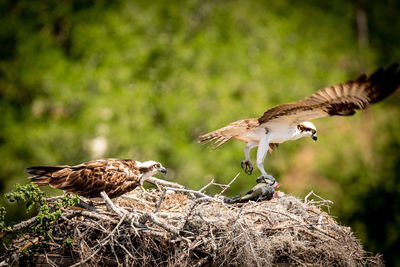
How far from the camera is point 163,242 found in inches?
166

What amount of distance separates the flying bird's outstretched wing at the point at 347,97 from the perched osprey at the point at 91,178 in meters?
1.79

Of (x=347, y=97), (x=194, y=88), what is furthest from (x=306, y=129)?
(x=194, y=88)

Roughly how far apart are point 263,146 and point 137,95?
7.23 metres

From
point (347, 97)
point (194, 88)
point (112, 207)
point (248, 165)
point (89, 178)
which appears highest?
point (194, 88)

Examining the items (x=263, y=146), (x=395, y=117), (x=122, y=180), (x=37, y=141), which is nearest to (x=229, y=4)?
(x=395, y=117)

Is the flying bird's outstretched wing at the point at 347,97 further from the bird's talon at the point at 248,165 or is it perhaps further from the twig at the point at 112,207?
the twig at the point at 112,207

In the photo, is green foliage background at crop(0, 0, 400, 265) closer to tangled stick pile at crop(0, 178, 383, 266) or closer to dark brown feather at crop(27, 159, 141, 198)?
dark brown feather at crop(27, 159, 141, 198)

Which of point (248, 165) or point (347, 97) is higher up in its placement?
point (347, 97)

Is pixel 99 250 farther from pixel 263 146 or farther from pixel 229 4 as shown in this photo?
pixel 229 4

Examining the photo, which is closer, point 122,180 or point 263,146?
point 122,180

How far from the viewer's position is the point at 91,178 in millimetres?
4602

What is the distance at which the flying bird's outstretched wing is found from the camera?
4484mm

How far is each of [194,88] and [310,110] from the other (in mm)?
8074

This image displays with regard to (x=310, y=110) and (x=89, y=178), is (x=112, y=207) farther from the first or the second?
(x=310, y=110)
